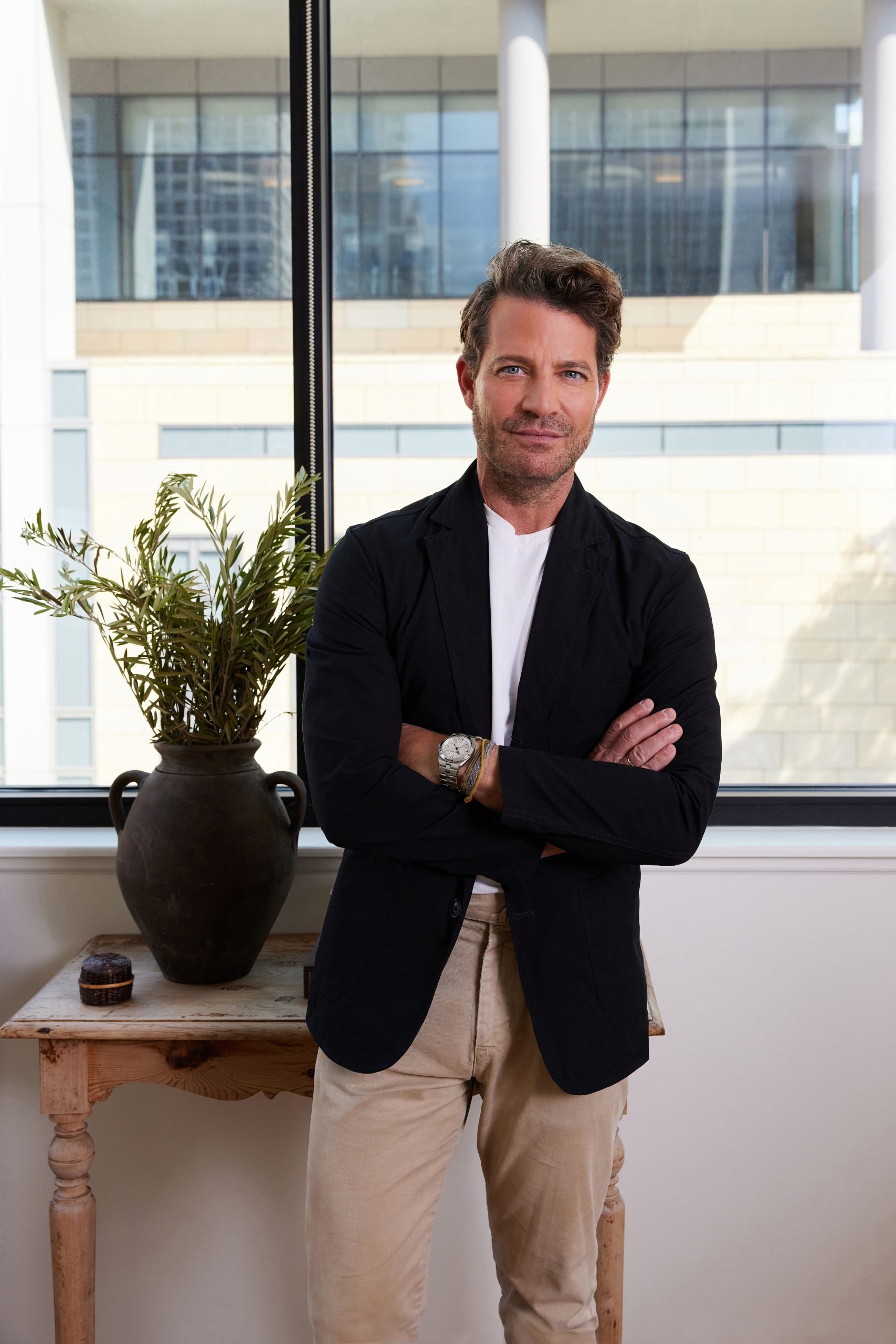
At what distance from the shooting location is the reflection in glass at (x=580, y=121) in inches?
93.0

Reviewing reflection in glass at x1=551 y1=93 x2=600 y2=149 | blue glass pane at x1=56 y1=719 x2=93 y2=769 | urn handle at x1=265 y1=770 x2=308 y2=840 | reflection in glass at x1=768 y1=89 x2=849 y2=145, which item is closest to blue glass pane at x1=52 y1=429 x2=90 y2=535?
blue glass pane at x1=56 y1=719 x2=93 y2=769

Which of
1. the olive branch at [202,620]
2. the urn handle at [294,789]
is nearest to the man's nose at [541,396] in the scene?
the olive branch at [202,620]

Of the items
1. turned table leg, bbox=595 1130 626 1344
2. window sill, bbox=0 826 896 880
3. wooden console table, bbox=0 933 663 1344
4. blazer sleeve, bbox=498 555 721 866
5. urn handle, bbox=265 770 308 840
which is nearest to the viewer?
blazer sleeve, bbox=498 555 721 866

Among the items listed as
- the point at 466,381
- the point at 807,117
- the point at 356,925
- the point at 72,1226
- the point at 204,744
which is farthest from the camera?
the point at 807,117

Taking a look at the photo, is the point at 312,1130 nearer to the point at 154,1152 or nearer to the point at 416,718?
the point at 416,718

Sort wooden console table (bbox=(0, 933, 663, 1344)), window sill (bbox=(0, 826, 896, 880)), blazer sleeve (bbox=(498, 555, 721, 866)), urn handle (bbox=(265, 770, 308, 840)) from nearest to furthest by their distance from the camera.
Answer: blazer sleeve (bbox=(498, 555, 721, 866))
wooden console table (bbox=(0, 933, 663, 1344))
urn handle (bbox=(265, 770, 308, 840))
window sill (bbox=(0, 826, 896, 880))

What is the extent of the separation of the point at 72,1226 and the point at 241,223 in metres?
1.91

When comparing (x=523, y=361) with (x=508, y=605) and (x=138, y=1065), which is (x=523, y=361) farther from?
(x=138, y=1065)

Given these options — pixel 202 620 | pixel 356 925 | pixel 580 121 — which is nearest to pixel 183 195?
pixel 580 121

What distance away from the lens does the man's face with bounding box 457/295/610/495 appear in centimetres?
154

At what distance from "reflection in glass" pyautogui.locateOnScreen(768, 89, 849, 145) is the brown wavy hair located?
3.45 feet

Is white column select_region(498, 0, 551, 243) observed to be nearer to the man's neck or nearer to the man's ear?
the man's ear

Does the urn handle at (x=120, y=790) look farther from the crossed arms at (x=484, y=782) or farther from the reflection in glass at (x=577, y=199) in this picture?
the reflection in glass at (x=577, y=199)

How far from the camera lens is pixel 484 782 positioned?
4.87 ft
